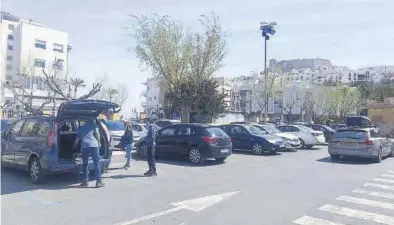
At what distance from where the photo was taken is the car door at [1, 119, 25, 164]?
10422 mm

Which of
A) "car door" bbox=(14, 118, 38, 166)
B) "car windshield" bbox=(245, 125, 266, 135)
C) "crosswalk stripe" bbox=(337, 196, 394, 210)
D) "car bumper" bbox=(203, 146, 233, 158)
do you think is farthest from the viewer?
"car windshield" bbox=(245, 125, 266, 135)

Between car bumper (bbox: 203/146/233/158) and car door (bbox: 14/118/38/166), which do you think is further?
car bumper (bbox: 203/146/233/158)

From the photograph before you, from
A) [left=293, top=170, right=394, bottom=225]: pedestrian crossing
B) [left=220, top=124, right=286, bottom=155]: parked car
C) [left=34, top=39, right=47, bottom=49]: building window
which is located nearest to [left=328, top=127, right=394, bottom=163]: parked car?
[left=220, top=124, right=286, bottom=155]: parked car

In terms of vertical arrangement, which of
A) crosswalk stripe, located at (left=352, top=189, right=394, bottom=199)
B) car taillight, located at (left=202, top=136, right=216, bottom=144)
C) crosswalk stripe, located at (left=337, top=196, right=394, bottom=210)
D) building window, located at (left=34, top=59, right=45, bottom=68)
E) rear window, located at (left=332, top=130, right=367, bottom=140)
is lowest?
crosswalk stripe, located at (left=352, top=189, right=394, bottom=199)

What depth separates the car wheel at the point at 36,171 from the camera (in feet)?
30.7

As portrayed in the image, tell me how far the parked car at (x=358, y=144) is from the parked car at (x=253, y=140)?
2644 mm

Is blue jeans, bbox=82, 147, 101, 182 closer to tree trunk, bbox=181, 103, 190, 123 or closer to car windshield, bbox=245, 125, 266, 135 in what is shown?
car windshield, bbox=245, 125, 266, 135

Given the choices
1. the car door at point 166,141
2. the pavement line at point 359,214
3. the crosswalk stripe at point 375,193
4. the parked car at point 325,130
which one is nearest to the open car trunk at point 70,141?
the car door at point 166,141

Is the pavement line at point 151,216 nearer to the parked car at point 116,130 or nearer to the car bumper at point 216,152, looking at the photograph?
the car bumper at point 216,152

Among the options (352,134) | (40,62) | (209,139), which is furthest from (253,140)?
(40,62)

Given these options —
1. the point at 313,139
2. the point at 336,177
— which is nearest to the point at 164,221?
the point at 336,177

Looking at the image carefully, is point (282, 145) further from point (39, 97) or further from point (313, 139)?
point (39, 97)

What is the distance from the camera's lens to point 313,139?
23.8 m

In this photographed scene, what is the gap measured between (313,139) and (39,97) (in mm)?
42438
